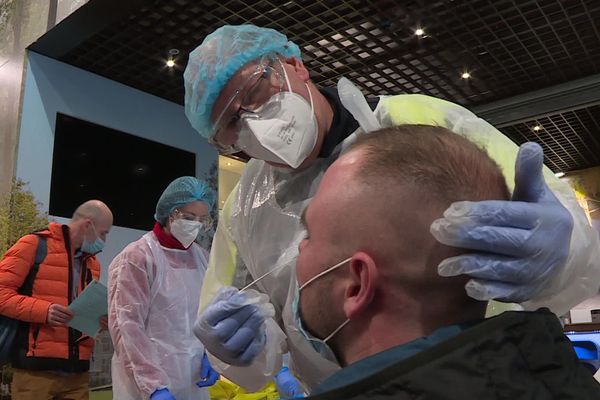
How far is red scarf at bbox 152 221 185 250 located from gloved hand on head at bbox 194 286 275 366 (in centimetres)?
122

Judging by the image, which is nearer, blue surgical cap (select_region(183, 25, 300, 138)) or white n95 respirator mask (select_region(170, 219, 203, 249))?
blue surgical cap (select_region(183, 25, 300, 138))

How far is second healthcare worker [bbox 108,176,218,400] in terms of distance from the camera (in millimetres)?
2045

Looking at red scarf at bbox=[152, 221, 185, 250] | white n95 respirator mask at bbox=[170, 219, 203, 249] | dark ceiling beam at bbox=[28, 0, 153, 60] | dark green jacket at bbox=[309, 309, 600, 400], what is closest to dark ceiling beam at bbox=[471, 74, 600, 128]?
dark ceiling beam at bbox=[28, 0, 153, 60]

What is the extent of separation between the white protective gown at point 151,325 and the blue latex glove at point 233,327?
968 mm

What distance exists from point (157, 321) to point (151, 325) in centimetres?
3

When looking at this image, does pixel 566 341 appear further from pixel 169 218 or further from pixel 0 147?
pixel 0 147

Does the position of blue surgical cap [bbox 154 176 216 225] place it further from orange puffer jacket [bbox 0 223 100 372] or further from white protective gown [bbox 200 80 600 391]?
white protective gown [bbox 200 80 600 391]

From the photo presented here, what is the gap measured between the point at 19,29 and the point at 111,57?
720 millimetres

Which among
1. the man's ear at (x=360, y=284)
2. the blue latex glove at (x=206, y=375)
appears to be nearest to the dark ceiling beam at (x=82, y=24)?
the blue latex glove at (x=206, y=375)

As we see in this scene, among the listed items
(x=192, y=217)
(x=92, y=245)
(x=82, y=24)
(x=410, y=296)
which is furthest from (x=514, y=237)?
(x=82, y=24)

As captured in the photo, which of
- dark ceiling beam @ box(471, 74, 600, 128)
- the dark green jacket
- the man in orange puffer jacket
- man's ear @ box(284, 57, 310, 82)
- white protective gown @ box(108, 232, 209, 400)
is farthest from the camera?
dark ceiling beam @ box(471, 74, 600, 128)

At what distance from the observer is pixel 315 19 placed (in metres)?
3.50

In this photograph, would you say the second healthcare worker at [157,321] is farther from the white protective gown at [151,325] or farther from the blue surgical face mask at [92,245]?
the blue surgical face mask at [92,245]

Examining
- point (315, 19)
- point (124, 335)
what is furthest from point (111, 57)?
point (124, 335)
